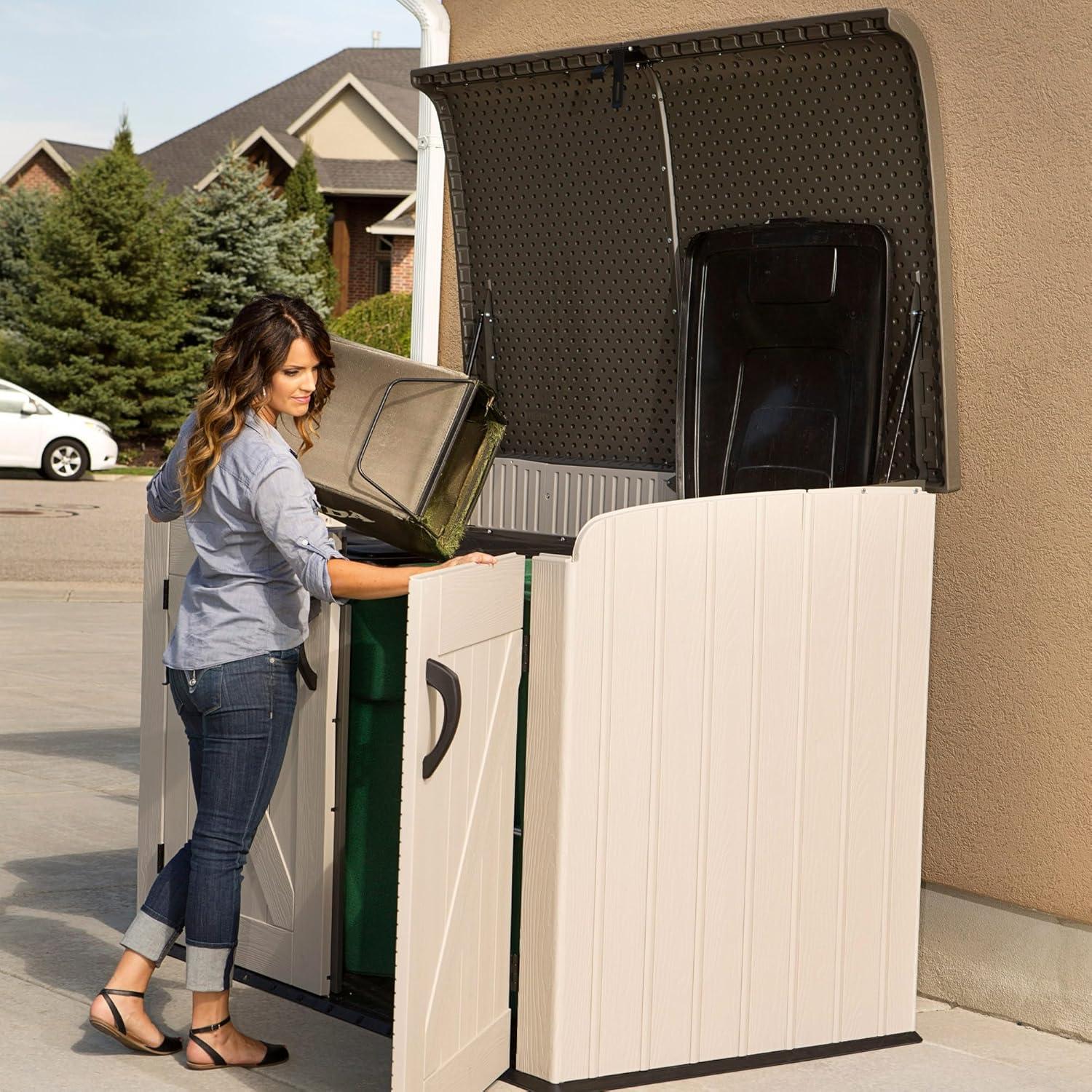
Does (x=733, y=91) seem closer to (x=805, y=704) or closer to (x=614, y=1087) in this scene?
(x=805, y=704)

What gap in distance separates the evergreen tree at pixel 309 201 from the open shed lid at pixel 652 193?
29.1m

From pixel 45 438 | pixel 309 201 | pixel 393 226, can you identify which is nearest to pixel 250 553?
pixel 45 438

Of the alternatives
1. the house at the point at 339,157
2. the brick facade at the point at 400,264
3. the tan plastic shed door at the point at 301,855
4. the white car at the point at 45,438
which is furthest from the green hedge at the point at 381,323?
the tan plastic shed door at the point at 301,855

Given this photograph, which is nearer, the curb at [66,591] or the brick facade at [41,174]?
the curb at [66,591]

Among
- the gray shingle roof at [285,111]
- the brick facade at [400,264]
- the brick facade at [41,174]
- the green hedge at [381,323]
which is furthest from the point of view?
the brick facade at [41,174]

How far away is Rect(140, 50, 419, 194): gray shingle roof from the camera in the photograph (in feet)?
128

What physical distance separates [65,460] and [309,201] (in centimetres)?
1345

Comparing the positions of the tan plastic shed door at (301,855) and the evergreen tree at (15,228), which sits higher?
the evergreen tree at (15,228)

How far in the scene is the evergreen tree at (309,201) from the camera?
109ft

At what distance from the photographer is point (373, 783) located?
11.8 feet

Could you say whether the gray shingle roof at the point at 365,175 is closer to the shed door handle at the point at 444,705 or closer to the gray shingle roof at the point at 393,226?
the gray shingle roof at the point at 393,226

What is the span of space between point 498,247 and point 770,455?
1.09 m

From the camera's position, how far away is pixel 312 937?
3.64m

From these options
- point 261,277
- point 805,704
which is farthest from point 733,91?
→ point 261,277
